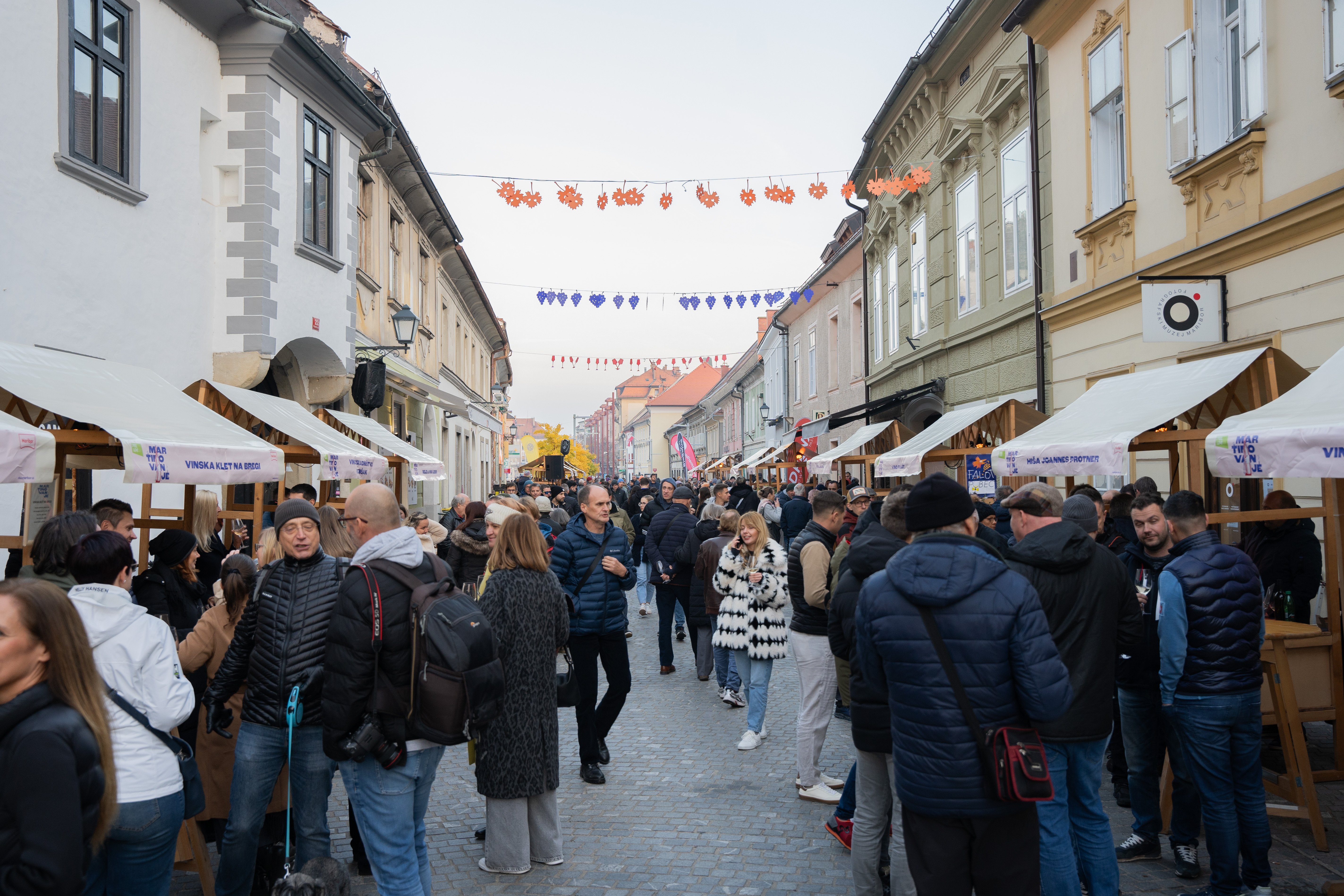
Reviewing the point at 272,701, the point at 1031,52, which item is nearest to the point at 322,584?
the point at 272,701

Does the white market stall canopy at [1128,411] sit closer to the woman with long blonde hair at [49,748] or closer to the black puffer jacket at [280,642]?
the black puffer jacket at [280,642]

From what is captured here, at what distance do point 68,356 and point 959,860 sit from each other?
21.1 feet

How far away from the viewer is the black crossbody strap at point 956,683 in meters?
3.17

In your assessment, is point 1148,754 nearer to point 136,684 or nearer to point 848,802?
point 848,802

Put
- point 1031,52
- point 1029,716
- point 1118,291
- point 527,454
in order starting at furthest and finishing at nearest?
point 527,454 < point 1031,52 < point 1118,291 < point 1029,716

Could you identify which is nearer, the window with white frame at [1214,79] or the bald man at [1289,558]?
the bald man at [1289,558]

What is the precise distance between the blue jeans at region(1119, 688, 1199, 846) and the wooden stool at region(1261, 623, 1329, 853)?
55 centimetres

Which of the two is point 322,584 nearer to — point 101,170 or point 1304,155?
point 101,170

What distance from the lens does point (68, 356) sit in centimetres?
660

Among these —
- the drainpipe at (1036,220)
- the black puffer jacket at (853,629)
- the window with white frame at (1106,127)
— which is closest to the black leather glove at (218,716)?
the black puffer jacket at (853,629)

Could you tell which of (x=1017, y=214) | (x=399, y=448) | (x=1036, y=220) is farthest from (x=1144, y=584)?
(x=1017, y=214)

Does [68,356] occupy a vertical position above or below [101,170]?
below

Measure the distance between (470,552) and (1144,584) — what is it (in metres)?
5.21

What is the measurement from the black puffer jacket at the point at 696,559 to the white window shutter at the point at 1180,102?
18.4ft
